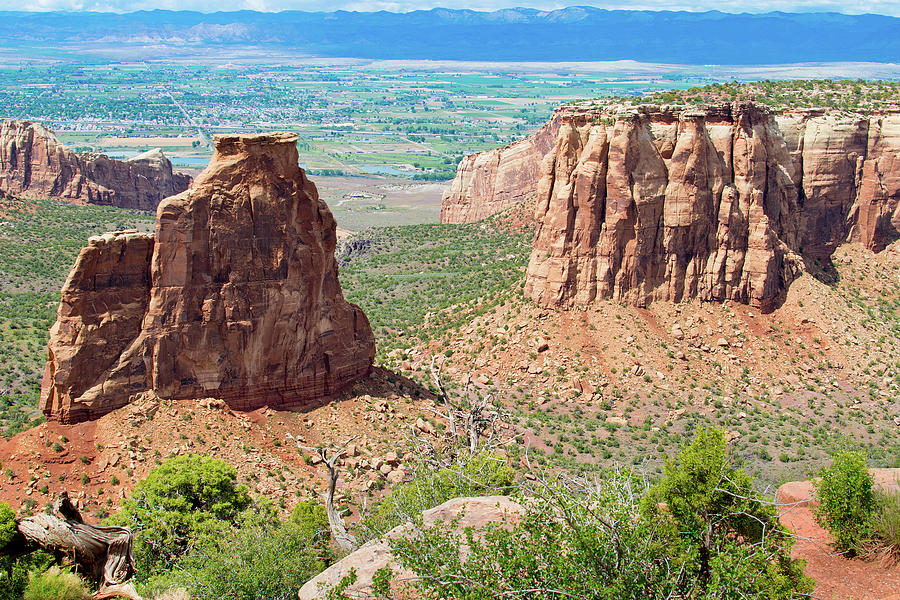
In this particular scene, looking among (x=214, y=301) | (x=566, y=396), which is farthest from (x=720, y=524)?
(x=566, y=396)

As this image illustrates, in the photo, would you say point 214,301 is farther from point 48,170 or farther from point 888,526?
point 48,170

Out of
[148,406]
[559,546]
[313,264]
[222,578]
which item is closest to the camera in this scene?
[559,546]

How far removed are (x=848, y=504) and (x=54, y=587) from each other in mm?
21257

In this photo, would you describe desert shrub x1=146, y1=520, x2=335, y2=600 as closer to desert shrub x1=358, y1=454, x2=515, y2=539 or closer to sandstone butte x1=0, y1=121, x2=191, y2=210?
desert shrub x1=358, y1=454, x2=515, y2=539

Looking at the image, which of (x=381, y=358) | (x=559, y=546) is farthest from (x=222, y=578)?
(x=381, y=358)

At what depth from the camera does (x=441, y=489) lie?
90.8 feet

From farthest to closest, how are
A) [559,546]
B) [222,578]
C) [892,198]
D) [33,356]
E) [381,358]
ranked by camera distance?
[892,198]
[381,358]
[33,356]
[222,578]
[559,546]

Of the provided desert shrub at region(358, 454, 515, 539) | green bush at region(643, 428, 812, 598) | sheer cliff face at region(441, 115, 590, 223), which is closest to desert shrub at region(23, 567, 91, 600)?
desert shrub at region(358, 454, 515, 539)

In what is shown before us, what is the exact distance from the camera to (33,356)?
5253cm

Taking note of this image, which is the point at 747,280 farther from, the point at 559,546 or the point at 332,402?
the point at 559,546

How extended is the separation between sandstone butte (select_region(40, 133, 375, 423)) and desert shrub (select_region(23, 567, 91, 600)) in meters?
12.1

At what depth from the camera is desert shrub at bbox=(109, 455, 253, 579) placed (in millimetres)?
28578

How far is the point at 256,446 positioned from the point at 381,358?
21.0 meters

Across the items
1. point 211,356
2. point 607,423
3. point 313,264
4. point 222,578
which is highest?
point 313,264
